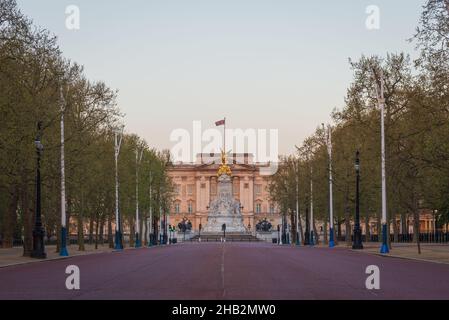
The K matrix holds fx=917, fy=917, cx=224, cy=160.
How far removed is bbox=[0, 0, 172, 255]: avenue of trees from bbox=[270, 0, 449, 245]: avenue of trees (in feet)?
64.1

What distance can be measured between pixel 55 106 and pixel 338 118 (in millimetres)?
27167

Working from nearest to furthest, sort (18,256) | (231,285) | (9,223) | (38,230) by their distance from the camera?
(231,285)
(38,230)
(18,256)
(9,223)

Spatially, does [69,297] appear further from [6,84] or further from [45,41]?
[45,41]

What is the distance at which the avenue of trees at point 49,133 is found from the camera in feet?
157

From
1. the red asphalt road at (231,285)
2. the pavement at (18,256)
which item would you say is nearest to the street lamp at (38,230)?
the pavement at (18,256)

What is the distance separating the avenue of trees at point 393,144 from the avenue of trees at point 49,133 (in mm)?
19551

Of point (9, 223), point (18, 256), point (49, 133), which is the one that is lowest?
point (18, 256)

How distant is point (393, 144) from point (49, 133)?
75.5 ft

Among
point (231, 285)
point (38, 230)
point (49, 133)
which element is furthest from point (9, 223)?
point (231, 285)

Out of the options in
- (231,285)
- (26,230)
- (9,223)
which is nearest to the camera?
(231,285)

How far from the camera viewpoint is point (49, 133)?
198 ft

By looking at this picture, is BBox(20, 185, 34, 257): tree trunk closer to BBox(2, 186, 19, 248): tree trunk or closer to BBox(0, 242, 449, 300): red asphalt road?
BBox(2, 186, 19, 248): tree trunk

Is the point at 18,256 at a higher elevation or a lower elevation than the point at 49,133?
lower

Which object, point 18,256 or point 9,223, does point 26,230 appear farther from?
point 9,223
